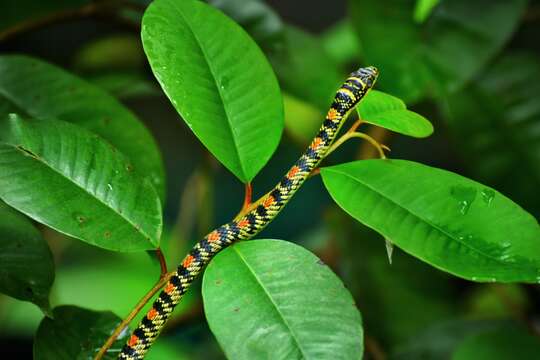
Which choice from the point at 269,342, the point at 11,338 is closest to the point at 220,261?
the point at 269,342

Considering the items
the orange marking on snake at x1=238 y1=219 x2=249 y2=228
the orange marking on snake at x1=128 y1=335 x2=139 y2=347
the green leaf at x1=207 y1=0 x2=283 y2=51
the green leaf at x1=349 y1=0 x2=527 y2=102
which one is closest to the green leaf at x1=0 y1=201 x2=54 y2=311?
the orange marking on snake at x1=128 y1=335 x2=139 y2=347

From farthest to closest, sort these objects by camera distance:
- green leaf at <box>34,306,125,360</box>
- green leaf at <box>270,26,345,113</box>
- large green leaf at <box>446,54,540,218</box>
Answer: large green leaf at <box>446,54,540,218</box> < green leaf at <box>270,26,345,113</box> < green leaf at <box>34,306,125,360</box>

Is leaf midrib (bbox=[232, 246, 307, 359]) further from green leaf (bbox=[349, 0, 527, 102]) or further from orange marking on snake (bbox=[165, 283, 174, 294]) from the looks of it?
green leaf (bbox=[349, 0, 527, 102])

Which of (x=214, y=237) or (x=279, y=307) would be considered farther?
(x=214, y=237)

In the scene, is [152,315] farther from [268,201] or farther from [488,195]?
[488,195]

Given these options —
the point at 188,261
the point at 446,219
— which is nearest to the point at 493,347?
the point at 446,219

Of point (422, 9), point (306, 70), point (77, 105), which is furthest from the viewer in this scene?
point (306, 70)

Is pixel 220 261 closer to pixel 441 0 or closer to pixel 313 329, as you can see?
pixel 313 329
